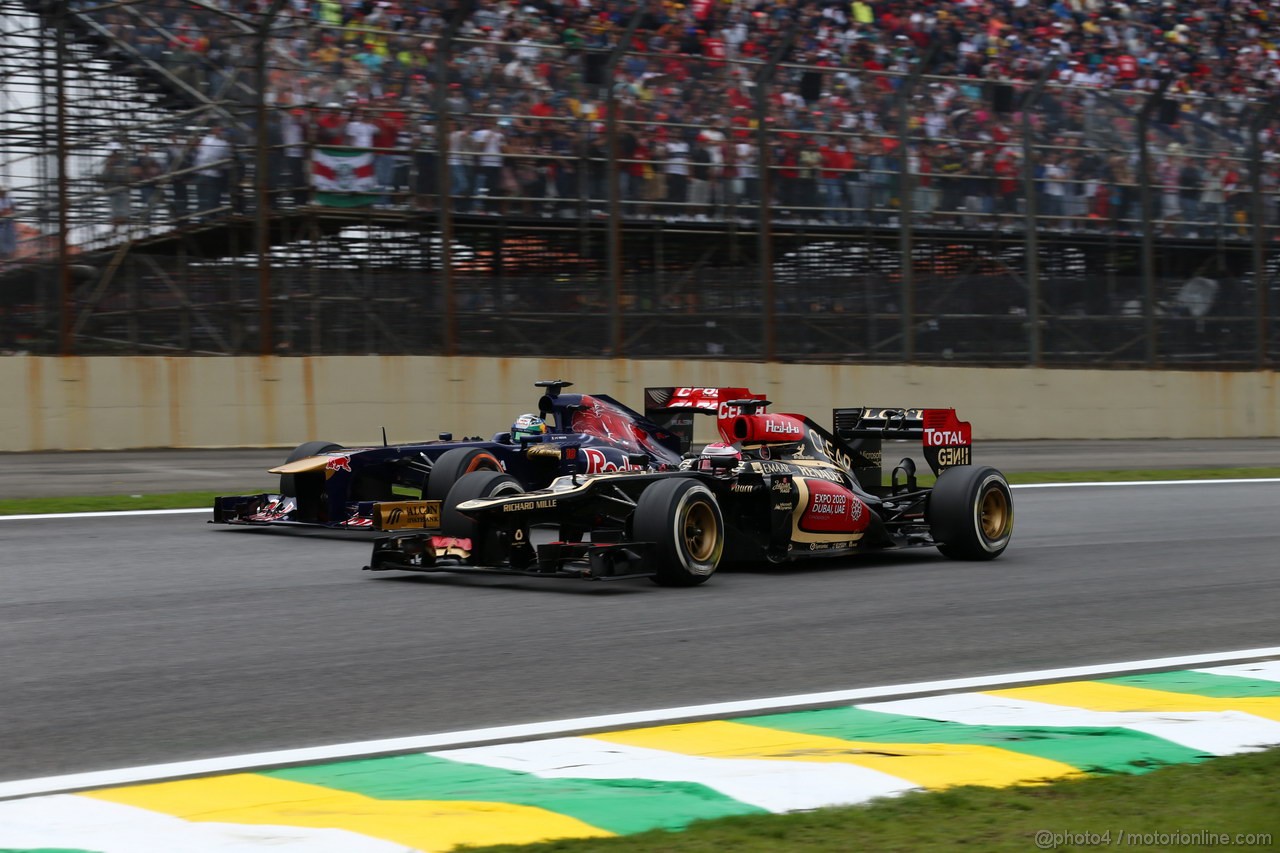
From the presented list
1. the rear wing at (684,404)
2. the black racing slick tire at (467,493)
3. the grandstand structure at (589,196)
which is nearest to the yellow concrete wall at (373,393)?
the grandstand structure at (589,196)

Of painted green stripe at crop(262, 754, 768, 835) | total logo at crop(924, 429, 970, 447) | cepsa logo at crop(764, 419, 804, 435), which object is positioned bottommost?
painted green stripe at crop(262, 754, 768, 835)

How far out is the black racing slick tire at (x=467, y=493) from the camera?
10062mm

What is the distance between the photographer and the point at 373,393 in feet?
63.6

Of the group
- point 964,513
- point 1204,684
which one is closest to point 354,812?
point 1204,684

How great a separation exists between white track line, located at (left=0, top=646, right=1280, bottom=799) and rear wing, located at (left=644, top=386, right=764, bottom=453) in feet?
15.0

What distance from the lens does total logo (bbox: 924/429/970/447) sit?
36.4 feet

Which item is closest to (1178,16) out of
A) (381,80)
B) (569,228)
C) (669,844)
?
(569,228)

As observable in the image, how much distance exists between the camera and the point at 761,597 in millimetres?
8961

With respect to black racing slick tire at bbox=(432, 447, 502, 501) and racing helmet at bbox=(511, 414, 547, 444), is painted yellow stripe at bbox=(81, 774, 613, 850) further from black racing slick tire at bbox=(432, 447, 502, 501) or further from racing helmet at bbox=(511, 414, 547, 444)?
racing helmet at bbox=(511, 414, 547, 444)

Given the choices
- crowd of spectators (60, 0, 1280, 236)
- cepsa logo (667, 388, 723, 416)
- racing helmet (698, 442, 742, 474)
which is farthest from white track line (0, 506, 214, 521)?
crowd of spectators (60, 0, 1280, 236)

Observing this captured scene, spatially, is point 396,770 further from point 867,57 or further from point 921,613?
point 867,57

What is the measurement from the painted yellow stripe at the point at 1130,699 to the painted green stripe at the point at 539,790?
6.69 ft

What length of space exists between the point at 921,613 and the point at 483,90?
12.9 metres

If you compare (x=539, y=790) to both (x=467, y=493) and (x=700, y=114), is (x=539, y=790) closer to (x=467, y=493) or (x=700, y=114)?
(x=467, y=493)
